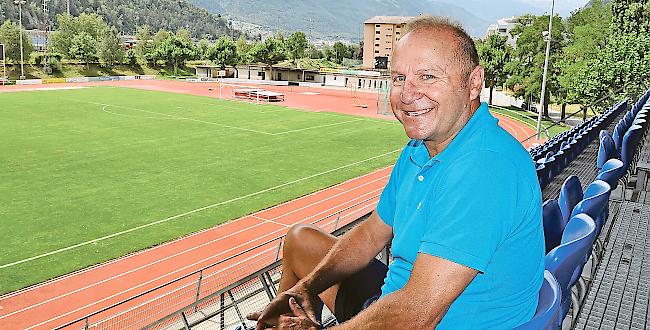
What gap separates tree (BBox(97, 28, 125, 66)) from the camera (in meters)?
57.7

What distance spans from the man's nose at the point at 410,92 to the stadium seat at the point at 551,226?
1031 millimetres

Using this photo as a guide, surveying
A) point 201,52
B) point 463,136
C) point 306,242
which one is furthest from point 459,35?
point 201,52

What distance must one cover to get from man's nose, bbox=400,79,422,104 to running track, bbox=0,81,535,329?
7.84m

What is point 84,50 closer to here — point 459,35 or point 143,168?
point 143,168

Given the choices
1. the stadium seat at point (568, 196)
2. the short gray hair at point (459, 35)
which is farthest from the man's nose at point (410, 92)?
the stadium seat at point (568, 196)

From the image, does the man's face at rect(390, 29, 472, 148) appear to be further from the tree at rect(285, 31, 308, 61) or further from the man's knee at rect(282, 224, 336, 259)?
the tree at rect(285, 31, 308, 61)

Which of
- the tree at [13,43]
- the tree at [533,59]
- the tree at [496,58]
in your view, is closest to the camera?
the tree at [533,59]

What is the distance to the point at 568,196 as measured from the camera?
121 inches

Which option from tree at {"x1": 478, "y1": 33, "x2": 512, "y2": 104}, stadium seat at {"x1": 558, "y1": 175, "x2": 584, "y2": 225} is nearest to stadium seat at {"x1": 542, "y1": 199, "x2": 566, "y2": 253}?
stadium seat at {"x1": 558, "y1": 175, "x2": 584, "y2": 225}

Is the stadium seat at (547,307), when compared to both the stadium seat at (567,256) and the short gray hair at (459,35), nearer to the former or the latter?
the stadium seat at (567,256)

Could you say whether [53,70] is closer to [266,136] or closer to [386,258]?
[266,136]

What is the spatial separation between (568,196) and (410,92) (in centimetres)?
168

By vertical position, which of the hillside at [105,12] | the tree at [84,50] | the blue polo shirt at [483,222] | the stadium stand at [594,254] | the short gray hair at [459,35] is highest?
the hillside at [105,12]

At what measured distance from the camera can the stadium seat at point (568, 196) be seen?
2918mm
